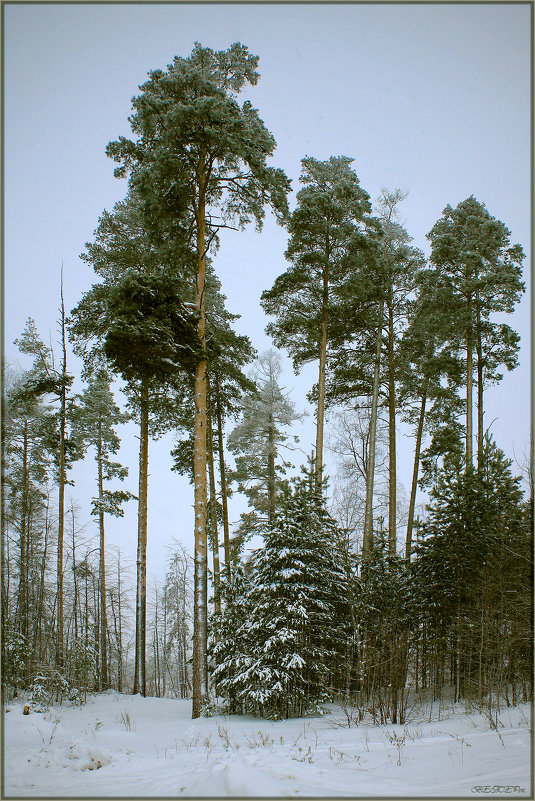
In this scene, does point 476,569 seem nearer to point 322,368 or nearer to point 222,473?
point 322,368

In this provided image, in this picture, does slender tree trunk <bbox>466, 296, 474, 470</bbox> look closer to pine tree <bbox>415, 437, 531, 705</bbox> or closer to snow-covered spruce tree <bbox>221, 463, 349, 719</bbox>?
pine tree <bbox>415, 437, 531, 705</bbox>

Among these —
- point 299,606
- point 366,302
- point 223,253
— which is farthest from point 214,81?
point 299,606

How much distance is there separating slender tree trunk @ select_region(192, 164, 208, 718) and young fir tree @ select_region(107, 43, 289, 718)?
2cm

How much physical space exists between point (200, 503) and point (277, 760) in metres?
5.98

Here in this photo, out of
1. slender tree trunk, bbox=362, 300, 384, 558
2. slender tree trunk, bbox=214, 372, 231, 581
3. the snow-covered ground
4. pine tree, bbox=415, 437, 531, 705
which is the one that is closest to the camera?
the snow-covered ground

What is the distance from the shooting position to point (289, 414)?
21406mm

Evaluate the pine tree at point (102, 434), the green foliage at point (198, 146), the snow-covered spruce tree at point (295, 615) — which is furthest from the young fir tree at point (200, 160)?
the pine tree at point (102, 434)

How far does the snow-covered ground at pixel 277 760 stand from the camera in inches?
189

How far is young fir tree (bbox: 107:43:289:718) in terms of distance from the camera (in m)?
10.8

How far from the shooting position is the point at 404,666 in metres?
8.96

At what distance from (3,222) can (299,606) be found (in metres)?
9.59

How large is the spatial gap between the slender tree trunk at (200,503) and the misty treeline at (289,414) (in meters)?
0.05

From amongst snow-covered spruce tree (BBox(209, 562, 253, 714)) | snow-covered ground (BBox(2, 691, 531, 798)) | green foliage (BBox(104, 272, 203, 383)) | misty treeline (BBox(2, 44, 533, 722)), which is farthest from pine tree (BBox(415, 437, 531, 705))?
green foliage (BBox(104, 272, 203, 383))

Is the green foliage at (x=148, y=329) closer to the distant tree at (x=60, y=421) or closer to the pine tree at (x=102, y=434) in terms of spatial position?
the distant tree at (x=60, y=421)
